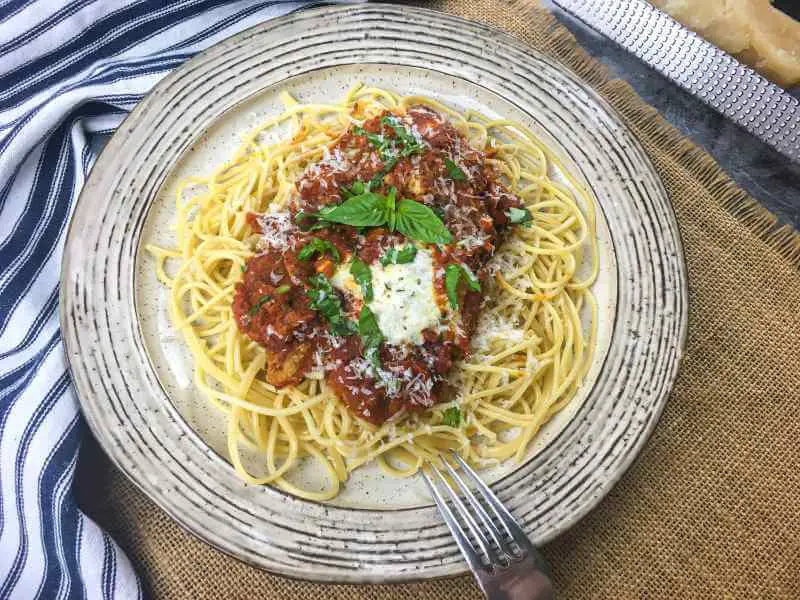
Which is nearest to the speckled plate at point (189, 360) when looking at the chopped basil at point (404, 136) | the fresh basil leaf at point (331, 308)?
the chopped basil at point (404, 136)

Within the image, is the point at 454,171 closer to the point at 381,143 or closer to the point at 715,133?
the point at 381,143

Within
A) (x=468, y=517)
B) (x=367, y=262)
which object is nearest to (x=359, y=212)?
(x=367, y=262)

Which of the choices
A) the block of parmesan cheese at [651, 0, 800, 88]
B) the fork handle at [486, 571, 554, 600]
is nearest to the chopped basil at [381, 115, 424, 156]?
the fork handle at [486, 571, 554, 600]

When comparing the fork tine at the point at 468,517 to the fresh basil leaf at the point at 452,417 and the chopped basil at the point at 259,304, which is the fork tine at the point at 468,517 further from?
the chopped basil at the point at 259,304

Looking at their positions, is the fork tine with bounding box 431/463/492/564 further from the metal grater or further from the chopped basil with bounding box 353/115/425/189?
the metal grater

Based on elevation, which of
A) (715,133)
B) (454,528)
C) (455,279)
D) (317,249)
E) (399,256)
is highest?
(715,133)

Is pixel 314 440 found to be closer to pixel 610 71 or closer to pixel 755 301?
pixel 755 301
